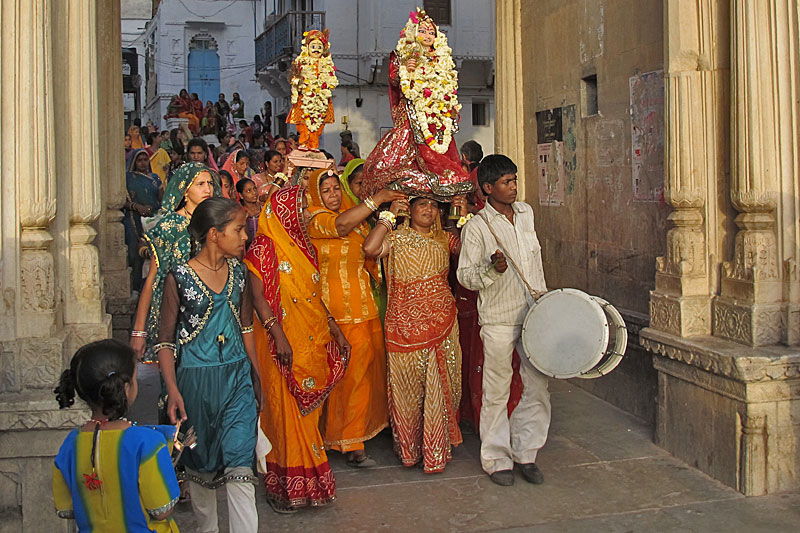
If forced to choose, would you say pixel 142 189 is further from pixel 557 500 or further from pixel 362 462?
pixel 557 500

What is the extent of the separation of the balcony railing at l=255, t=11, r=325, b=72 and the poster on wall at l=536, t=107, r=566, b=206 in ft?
50.5

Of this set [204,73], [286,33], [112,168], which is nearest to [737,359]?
[112,168]

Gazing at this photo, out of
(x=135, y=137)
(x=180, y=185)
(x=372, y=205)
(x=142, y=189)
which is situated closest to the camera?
(x=180, y=185)

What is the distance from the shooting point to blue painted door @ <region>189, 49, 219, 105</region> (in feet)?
101

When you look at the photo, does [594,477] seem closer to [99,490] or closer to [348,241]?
[348,241]

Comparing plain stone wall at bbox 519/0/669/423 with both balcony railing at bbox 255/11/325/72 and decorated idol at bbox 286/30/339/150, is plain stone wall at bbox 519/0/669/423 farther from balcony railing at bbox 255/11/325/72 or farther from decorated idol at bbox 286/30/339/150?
balcony railing at bbox 255/11/325/72

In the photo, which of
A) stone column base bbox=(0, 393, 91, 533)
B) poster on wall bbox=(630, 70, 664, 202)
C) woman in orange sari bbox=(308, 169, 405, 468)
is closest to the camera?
stone column base bbox=(0, 393, 91, 533)

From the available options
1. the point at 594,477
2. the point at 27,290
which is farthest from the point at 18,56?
the point at 594,477

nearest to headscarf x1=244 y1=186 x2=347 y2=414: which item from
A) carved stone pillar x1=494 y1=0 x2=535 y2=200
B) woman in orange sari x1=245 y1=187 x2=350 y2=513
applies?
woman in orange sari x1=245 y1=187 x2=350 y2=513

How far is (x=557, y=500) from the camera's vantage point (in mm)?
4691

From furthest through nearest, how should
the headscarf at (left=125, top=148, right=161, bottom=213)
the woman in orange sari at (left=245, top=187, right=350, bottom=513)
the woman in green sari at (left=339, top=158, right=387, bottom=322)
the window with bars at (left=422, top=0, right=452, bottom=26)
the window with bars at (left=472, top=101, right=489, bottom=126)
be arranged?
the window with bars at (left=472, top=101, right=489, bottom=126), the window with bars at (left=422, top=0, right=452, bottom=26), the headscarf at (left=125, top=148, right=161, bottom=213), the woman in green sari at (left=339, top=158, right=387, bottom=322), the woman in orange sari at (left=245, top=187, right=350, bottom=513)

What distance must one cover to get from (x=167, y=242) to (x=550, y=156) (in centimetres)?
400

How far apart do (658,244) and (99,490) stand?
414cm

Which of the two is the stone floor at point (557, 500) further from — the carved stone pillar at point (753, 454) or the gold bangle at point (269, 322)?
the gold bangle at point (269, 322)
